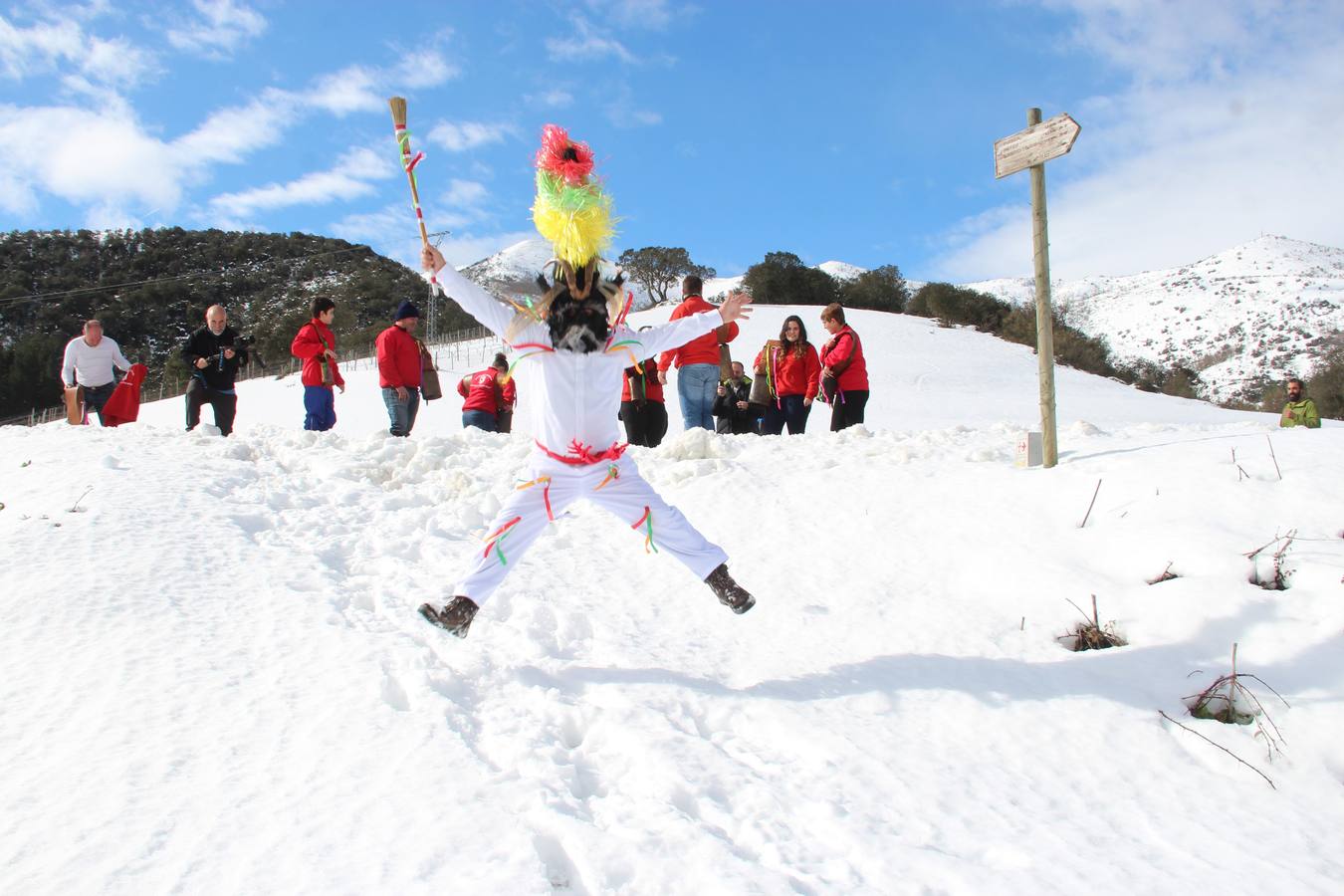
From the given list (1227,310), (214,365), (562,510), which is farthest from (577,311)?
(1227,310)

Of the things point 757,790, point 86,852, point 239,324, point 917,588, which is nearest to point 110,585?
point 86,852

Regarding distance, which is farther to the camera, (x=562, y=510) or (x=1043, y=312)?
(x=1043, y=312)

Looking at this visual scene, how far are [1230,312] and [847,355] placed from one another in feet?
393

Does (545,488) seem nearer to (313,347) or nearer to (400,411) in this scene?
(400,411)

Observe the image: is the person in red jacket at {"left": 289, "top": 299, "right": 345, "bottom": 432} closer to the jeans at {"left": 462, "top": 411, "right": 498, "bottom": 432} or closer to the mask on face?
the jeans at {"left": 462, "top": 411, "right": 498, "bottom": 432}

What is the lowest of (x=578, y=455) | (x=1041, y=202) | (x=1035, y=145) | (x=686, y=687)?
(x=686, y=687)

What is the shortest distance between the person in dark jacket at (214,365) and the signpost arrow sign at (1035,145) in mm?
7295

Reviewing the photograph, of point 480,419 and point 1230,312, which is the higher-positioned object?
point 1230,312

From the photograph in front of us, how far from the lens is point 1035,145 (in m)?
5.58

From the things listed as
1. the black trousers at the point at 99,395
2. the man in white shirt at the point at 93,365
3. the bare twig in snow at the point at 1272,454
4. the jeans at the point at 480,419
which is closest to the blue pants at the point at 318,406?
the jeans at the point at 480,419

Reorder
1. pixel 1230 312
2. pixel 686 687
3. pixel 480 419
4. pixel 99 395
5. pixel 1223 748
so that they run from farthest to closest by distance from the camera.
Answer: pixel 1230 312, pixel 99 395, pixel 480 419, pixel 686 687, pixel 1223 748

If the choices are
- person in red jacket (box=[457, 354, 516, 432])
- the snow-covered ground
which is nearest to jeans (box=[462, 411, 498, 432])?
person in red jacket (box=[457, 354, 516, 432])

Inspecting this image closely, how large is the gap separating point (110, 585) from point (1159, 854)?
169 inches

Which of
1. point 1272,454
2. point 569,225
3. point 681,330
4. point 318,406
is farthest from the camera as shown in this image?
point 318,406
